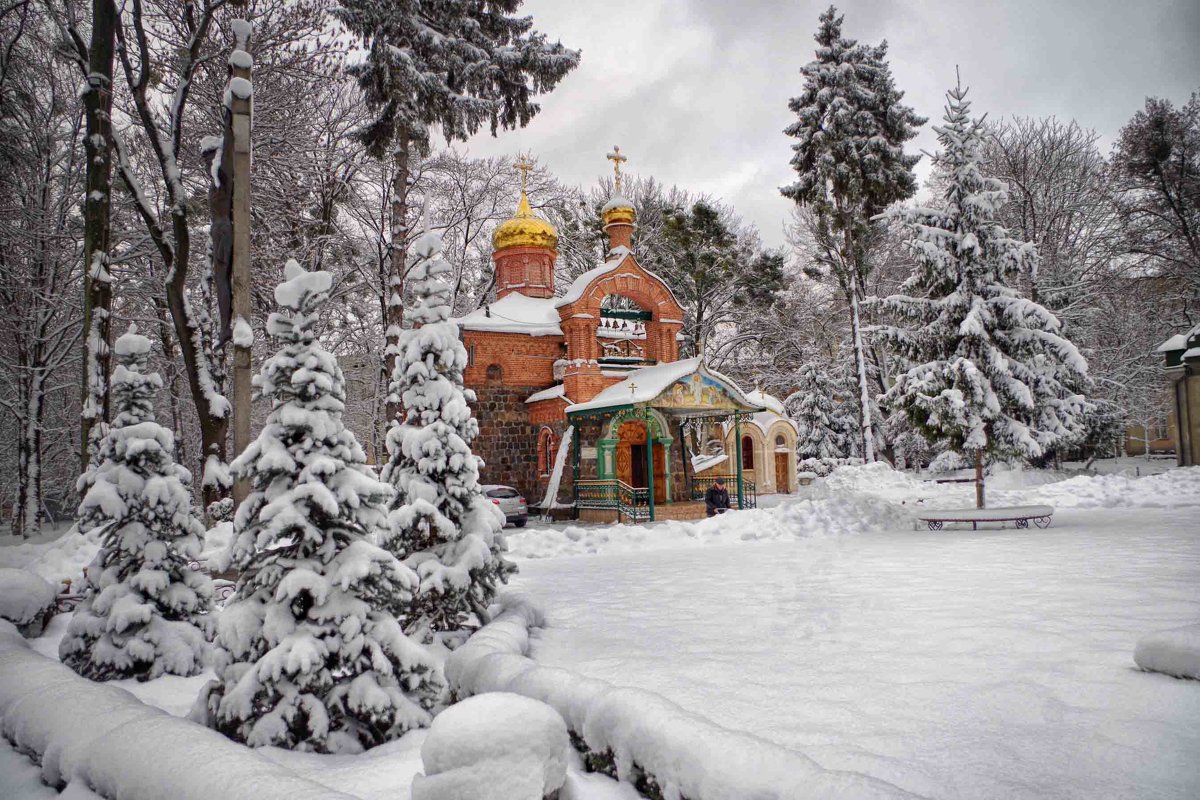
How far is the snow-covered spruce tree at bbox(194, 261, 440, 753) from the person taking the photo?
434 cm

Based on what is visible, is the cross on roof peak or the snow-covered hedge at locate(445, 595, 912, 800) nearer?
the snow-covered hedge at locate(445, 595, 912, 800)

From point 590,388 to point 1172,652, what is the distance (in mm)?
18174

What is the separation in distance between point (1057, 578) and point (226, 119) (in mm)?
11227

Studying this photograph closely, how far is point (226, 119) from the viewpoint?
26.6 ft

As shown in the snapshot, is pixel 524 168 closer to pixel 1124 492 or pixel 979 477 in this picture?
pixel 979 477

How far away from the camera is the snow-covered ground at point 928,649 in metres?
3.72

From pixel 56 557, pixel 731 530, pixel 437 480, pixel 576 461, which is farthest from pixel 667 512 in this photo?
pixel 437 480

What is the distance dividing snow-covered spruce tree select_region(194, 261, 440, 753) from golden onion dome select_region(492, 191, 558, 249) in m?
21.7

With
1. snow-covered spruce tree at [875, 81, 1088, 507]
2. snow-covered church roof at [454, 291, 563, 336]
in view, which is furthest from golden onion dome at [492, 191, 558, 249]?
snow-covered spruce tree at [875, 81, 1088, 507]

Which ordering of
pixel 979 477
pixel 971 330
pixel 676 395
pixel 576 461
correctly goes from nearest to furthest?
1. pixel 971 330
2. pixel 979 477
3. pixel 676 395
4. pixel 576 461

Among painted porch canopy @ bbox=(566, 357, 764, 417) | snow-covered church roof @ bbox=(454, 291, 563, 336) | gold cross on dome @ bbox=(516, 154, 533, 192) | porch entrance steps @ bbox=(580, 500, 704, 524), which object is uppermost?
gold cross on dome @ bbox=(516, 154, 533, 192)

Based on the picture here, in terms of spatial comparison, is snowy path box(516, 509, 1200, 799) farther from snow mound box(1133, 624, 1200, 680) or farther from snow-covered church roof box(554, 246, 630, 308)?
snow-covered church roof box(554, 246, 630, 308)

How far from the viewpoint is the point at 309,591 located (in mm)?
4625

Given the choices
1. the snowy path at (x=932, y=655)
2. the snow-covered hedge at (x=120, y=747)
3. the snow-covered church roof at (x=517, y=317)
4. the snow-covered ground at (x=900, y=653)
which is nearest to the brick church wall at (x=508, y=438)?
the snow-covered church roof at (x=517, y=317)
